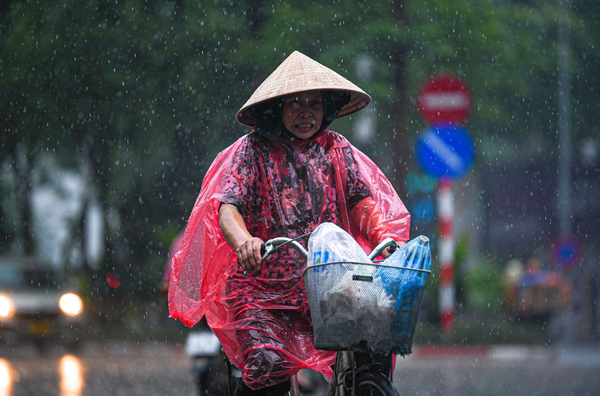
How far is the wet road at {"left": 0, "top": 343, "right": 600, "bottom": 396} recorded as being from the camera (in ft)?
27.5

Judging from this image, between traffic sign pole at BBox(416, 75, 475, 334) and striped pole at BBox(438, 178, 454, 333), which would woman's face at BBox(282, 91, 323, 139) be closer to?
traffic sign pole at BBox(416, 75, 475, 334)

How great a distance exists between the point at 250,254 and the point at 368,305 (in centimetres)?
47

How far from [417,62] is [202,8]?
3542mm

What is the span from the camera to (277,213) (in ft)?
12.6

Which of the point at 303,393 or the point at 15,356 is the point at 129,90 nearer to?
the point at 15,356

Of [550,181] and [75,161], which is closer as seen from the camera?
[75,161]

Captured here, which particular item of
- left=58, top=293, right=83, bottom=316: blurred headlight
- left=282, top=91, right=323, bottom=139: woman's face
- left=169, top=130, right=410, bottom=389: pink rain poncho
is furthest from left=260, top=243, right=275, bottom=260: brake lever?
left=58, top=293, right=83, bottom=316: blurred headlight

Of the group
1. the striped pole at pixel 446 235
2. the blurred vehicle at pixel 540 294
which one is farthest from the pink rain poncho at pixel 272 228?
the blurred vehicle at pixel 540 294

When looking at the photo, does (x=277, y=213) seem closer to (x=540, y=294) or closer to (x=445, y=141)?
(x=445, y=141)

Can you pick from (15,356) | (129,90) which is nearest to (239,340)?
(15,356)

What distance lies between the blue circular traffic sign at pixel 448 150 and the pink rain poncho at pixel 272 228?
7.15m

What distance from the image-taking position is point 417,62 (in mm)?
14750

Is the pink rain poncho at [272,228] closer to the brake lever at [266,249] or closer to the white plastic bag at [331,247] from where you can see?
the brake lever at [266,249]

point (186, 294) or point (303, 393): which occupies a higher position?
point (186, 294)
